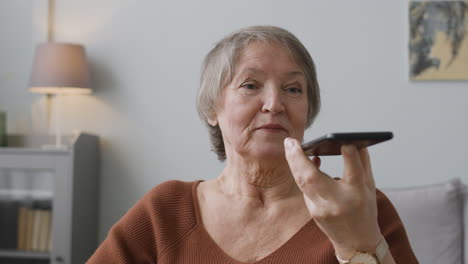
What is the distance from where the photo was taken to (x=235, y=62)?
4.33 feet

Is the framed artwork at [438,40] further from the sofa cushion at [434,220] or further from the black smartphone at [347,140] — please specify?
the black smartphone at [347,140]

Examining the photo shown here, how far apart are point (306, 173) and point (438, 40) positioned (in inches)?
89.1

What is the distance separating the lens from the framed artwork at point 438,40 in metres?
2.81

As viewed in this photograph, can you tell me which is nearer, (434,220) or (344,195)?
(344,195)

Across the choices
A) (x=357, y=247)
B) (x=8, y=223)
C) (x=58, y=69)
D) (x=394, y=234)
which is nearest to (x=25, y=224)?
(x=8, y=223)

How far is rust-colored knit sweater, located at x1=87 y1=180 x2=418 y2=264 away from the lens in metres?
1.17

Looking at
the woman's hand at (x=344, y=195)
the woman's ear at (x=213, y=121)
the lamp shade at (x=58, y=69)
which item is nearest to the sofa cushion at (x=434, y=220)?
the woman's ear at (x=213, y=121)

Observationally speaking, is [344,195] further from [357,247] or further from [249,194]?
[249,194]

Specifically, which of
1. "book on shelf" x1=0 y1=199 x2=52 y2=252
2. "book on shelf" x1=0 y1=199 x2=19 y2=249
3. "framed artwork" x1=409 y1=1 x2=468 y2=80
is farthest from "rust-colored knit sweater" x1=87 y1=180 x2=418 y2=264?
"framed artwork" x1=409 y1=1 x2=468 y2=80

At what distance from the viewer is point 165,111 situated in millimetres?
3020

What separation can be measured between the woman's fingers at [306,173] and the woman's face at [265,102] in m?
0.34

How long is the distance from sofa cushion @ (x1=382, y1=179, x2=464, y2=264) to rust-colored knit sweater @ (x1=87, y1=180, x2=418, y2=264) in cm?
93

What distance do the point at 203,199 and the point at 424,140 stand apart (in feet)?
5.88

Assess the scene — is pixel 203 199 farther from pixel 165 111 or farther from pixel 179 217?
pixel 165 111
